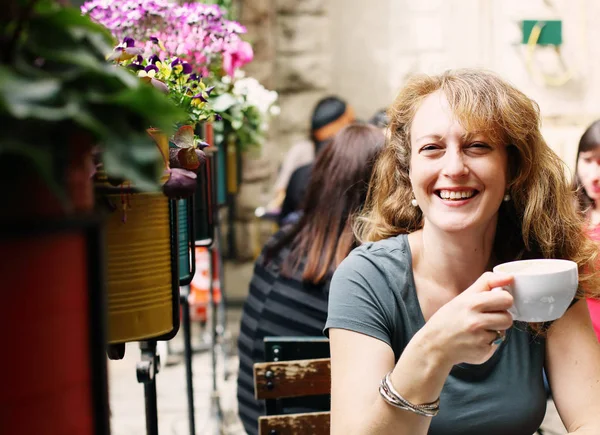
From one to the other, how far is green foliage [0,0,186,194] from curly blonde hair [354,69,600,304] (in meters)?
Result: 0.93

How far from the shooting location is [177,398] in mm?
3615

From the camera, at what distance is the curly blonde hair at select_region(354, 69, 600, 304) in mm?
1424

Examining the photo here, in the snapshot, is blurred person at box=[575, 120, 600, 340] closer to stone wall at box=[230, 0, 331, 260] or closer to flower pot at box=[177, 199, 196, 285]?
flower pot at box=[177, 199, 196, 285]

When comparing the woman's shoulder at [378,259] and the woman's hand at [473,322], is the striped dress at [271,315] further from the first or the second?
the woman's hand at [473,322]

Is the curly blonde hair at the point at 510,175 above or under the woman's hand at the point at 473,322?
above

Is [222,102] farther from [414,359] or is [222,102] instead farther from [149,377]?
[414,359]

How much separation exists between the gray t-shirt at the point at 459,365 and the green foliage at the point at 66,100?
86 cm

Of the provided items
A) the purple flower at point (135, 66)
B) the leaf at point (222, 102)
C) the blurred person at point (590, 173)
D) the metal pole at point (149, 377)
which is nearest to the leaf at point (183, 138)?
Result: the purple flower at point (135, 66)

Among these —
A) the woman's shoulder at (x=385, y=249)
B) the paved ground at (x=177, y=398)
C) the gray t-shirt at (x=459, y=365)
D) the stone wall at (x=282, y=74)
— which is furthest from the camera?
the stone wall at (x=282, y=74)

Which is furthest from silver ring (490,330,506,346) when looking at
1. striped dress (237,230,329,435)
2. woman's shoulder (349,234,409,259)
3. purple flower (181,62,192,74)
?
striped dress (237,230,329,435)

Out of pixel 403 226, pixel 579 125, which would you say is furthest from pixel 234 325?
pixel 403 226

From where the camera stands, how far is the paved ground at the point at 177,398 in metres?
3.14

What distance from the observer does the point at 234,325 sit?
16.4 feet

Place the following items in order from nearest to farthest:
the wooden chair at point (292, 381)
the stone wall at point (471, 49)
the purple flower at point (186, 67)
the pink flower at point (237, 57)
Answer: the purple flower at point (186, 67) → the wooden chair at point (292, 381) → the pink flower at point (237, 57) → the stone wall at point (471, 49)
